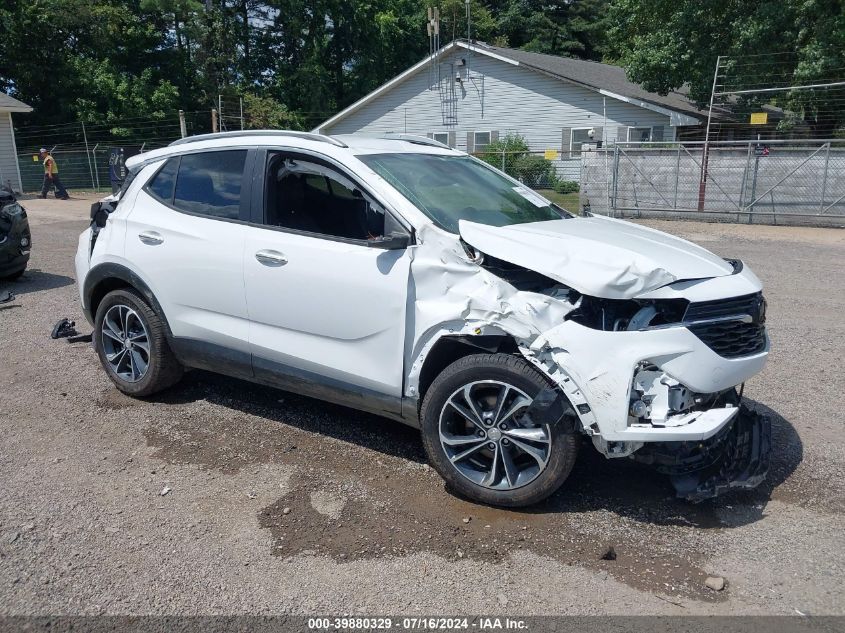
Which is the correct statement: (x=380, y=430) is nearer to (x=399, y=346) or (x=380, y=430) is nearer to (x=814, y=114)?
(x=399, y=346)

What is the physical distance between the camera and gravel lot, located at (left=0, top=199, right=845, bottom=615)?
311cm

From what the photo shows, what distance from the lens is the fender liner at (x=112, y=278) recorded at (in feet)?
16.3

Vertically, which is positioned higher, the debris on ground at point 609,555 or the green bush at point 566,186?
the green bush at point 566,186

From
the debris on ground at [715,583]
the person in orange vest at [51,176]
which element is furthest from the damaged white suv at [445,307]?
the person in orange vest at [51,176]

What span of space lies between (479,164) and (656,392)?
97.0 inches

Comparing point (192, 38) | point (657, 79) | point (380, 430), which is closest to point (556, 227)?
point (380, 430)

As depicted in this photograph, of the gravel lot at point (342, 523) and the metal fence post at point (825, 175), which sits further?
the metal fence post at point (825, 175)

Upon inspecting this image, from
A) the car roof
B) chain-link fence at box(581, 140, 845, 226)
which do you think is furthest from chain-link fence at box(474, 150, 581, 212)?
the car roof

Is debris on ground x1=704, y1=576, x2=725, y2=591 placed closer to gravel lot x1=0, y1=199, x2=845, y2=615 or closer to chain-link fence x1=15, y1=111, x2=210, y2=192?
gravel lot x1=0, y1=199, x2=845, y2=615

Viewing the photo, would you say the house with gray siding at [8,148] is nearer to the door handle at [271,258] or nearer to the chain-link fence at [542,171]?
the chain-link fence at [542,171]

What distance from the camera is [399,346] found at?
12.9 ft

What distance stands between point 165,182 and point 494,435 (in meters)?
3.06

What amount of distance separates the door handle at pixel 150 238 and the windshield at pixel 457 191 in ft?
5.30

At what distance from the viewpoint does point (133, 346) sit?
17.2ft
